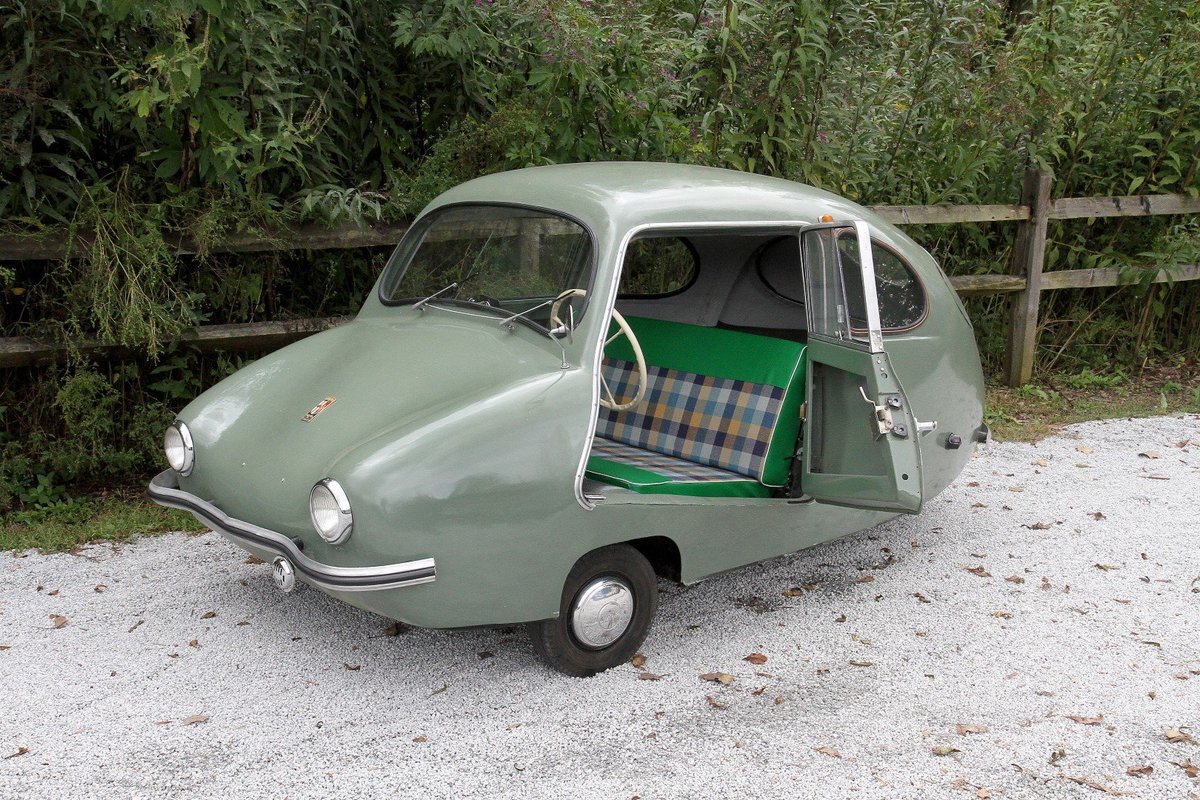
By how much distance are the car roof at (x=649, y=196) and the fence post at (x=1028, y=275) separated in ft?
11.2

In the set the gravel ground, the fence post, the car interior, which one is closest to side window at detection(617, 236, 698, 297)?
the car interior

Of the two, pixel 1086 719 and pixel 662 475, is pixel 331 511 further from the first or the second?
pixel 1086 719

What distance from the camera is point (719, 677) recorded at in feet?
13.2

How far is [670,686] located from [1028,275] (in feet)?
17.2

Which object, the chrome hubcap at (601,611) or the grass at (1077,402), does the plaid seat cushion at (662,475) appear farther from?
the grass at (1077,402)

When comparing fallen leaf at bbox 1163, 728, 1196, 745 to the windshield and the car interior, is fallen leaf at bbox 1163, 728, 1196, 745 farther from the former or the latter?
the windshield

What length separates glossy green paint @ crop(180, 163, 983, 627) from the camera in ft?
11.4

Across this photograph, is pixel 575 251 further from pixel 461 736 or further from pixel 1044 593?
pixel 1044 593

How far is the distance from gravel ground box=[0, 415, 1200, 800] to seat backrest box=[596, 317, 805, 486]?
63cm

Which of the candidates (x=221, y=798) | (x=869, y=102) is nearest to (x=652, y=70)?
(x=869, y=102)

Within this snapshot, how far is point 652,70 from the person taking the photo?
620 centimetres

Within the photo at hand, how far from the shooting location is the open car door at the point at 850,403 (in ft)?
13.0

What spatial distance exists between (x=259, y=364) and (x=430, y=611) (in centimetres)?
155

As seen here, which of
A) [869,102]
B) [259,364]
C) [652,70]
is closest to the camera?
[259,364]
